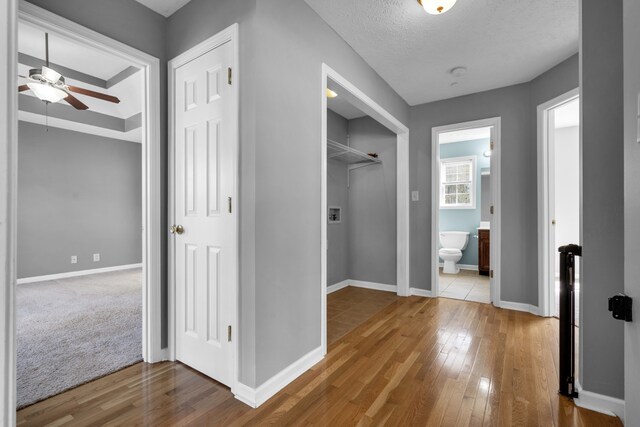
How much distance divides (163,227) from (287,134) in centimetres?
115

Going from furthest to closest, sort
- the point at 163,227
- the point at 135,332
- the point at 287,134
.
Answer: the point at 135,332 < the point at 163,227 < the point at 287,134

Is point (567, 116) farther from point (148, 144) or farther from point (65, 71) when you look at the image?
point (65, 71)

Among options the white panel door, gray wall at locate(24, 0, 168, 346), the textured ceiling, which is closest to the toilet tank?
the textured ceiling

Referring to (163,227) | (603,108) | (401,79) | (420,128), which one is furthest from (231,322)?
(420,128)

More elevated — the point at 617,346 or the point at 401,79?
the point at 401,79

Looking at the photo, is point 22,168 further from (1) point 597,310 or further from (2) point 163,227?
(1) point 597,310

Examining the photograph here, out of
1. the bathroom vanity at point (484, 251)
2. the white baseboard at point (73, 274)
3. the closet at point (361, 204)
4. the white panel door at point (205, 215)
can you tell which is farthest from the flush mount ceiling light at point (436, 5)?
the white baseboard at point (73, 274)

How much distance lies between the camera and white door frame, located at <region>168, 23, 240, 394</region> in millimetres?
1739

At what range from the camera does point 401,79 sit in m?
3.27

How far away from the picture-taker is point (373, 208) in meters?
4.34

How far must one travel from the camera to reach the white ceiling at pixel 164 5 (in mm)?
2039

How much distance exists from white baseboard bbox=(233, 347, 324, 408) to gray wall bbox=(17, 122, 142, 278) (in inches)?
203

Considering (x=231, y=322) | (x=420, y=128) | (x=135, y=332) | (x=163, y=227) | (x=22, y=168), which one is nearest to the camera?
(x=231, y=322)

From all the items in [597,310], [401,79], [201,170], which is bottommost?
[597,310]
